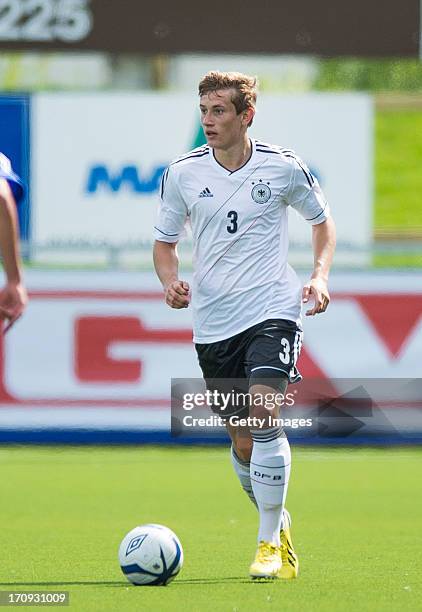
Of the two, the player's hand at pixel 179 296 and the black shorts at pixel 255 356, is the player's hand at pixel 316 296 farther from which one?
the player's hand at pixel 179 296

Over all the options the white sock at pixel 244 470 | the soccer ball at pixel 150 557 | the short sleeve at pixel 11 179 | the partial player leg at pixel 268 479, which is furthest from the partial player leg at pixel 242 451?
the short sleeve at pixel 11 179

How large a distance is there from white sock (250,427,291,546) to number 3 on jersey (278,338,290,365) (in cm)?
31

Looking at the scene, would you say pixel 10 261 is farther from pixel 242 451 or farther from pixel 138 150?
pixel 138 150

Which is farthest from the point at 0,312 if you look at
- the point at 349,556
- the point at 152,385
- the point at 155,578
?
the point at 152,385

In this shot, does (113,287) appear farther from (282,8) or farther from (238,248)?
(238,248)

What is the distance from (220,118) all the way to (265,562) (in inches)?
→ 80.6

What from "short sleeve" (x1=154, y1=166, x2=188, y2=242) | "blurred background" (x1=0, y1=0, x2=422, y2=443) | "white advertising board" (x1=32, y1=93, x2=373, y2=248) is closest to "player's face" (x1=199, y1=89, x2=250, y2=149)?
"short sleeve" (x1=154, y1=166, x2=188, y2=242)

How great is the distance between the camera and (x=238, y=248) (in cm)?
762

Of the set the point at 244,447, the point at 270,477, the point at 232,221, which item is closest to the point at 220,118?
the point at 232,221

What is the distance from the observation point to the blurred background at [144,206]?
14000mm

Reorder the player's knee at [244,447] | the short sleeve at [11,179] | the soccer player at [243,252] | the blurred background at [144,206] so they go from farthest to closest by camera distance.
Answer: the blurred background at [144,206] < the player's knee at [244,447] < the soccer player at [243,252] < the short sleeve at [11,179]

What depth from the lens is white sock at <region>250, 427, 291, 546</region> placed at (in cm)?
733

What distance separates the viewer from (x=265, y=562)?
7.27m

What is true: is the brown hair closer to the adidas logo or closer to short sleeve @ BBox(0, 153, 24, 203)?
the adidas logo
